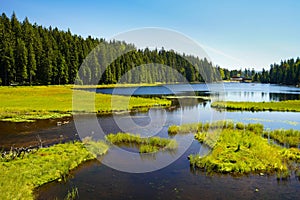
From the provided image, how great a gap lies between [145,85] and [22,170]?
12835cm

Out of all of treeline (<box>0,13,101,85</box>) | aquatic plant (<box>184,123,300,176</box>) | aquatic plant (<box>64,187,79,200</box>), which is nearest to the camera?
aquatic plant (<box>64,187,79,200</box>)

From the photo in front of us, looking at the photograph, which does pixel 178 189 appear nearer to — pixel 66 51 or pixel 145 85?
pixel 66 51

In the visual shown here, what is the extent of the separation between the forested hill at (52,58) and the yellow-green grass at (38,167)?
41.5m

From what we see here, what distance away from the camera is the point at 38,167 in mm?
17984

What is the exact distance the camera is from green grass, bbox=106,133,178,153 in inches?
971

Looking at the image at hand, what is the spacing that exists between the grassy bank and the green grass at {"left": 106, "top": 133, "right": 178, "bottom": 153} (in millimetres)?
3798

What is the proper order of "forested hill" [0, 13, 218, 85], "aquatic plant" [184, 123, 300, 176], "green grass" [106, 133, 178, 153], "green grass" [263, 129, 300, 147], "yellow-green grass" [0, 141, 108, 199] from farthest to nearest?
"forested hill" [0, 13, 218, 85], "green grass" [263, 129, 300, 147], "green grass" [106, 133, 178, 153], "aquatic plant" [184, 123, 300, 176], "yellow-green grass" [0, 141, 108, 199]

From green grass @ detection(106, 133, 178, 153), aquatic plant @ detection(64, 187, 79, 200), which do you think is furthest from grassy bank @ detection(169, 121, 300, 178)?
aquatic plant @ detection(64, 187, 79, 200)

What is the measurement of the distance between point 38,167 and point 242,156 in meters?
15.7

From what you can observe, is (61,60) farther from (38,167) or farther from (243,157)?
(243,157)

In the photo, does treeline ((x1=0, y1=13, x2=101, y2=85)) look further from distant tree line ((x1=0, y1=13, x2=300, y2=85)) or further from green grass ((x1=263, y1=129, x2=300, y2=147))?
green grass ((x1=263, y1=129, x2=300, y2=147))

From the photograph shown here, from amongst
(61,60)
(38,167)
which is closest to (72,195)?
(38,167)

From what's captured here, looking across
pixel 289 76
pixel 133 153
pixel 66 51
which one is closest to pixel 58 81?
pixel 66 51

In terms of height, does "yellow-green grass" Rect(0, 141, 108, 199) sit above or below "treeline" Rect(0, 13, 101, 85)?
below
